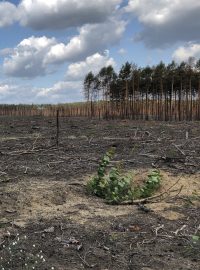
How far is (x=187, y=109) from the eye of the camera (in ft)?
124

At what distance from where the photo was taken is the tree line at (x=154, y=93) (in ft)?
129

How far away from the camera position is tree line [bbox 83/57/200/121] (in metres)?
39.2

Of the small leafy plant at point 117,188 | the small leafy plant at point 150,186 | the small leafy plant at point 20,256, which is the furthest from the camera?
the small leafy plant at point 150,186

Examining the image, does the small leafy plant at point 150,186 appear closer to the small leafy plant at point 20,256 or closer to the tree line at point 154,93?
the small leafy plant at point 20,256

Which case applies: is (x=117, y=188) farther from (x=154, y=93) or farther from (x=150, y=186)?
(x=154, y=93)

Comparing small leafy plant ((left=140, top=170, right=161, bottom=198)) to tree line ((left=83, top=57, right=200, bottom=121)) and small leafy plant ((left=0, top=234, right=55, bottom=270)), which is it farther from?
tree line ((left=83, top=57, right=200, bottom=121))

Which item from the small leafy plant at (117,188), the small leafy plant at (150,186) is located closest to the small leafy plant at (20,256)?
the small leafy plant at (117,188)

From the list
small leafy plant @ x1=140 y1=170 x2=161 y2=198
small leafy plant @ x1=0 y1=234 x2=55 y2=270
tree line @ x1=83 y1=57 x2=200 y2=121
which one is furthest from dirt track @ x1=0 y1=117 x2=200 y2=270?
tree line @ x1=83 y1=57 x2=200 y2=121

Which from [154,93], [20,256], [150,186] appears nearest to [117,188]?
[150,186]

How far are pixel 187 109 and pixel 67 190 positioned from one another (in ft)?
104

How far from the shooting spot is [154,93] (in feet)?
155

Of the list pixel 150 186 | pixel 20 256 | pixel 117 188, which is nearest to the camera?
pixel 20 256

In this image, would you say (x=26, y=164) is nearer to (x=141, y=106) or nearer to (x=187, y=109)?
(x=187, y=109)

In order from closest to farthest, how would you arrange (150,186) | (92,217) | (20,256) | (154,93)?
(20,256) → (92,217) → (150,186) → (154,93)
